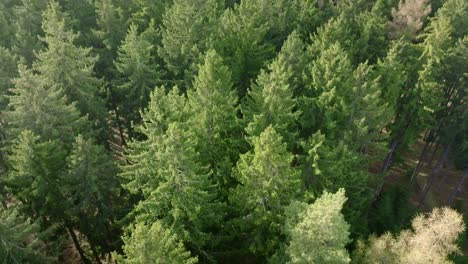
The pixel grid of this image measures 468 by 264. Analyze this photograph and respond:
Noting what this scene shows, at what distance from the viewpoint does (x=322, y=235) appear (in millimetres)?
19562

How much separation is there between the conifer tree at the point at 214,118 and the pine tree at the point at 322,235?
6.75 metres

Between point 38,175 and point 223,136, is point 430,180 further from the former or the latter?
point 38,175

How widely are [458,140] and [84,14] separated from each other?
3917 centimetres

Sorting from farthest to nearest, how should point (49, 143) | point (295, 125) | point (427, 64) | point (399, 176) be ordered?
point (399, 176) → point (427, 64) → point (295, 125) → point (49, 143)

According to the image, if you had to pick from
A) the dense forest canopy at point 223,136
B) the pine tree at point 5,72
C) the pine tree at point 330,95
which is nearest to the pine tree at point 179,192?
the dense forest canopy at point 223,136

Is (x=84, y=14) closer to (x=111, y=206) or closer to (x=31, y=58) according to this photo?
(x=31, y=58)

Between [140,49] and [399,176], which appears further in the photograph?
[399,176]

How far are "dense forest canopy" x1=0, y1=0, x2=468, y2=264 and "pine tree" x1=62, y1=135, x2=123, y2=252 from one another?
10 centimetres

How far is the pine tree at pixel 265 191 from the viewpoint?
21609 millimetres

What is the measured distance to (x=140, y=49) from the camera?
105ft

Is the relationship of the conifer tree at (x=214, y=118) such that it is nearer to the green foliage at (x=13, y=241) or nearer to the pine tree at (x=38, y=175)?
the pine tree at (x=38, y=175)

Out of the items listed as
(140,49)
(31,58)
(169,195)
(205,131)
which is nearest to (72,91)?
(140,49)

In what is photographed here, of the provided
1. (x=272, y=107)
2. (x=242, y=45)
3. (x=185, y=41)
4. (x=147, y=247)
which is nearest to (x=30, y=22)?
(x=185, y=41)

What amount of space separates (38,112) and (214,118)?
418 inches
